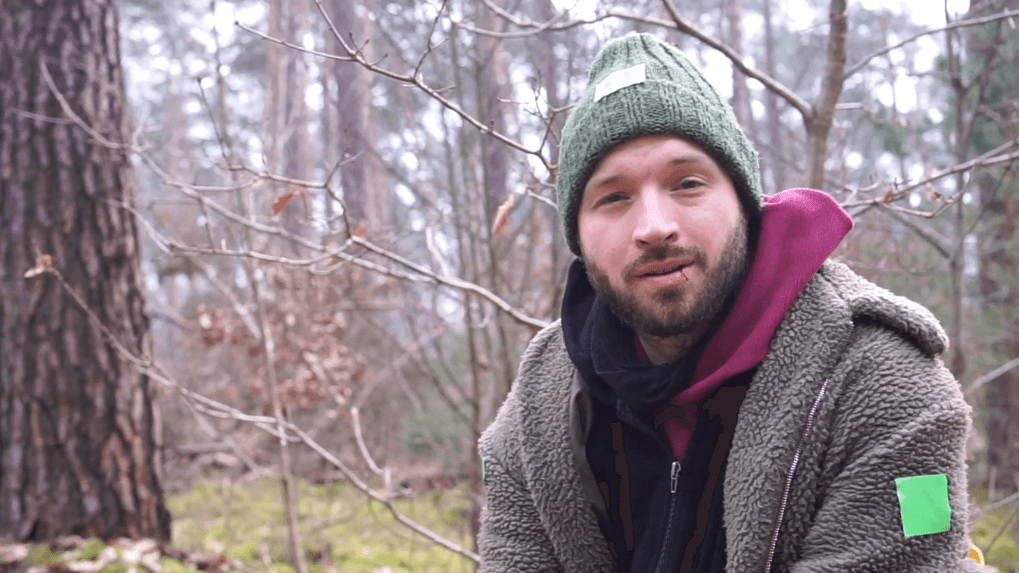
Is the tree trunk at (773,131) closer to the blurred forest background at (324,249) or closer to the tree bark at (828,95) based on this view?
the blurred forest background at (324,249)

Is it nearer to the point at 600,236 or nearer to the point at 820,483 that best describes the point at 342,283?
the point at 600,236

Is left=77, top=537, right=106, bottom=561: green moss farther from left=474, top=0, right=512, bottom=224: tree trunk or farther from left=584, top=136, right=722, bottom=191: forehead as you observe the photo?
left=584, top=136, right=722, bottom=191: forehead

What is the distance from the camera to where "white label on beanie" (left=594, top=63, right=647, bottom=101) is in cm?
169

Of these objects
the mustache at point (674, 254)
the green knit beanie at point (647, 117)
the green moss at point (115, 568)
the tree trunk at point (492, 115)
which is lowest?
the green moss at point (115, 568)

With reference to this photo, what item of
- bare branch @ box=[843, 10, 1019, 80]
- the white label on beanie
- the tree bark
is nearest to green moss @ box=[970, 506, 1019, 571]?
the tree bark

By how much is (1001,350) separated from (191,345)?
6608 millimetres

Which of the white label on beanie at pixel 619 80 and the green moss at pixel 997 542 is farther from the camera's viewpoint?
the green moss at pixel 997 542

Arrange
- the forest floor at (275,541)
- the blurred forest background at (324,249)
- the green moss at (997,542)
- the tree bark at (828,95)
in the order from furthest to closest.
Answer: the green moss at (997,542), the forest floor at (275,541), the blurred forest background at (324,249), the tree bark at (828,95)

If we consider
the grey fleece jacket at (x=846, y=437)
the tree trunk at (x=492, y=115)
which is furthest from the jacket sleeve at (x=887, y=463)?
the tree trunk at (x=492, y=115)

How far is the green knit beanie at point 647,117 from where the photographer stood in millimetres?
1633

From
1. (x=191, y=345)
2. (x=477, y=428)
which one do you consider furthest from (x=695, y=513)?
(x=191, y=345)

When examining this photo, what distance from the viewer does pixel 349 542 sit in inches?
193

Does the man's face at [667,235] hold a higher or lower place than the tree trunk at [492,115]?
lower

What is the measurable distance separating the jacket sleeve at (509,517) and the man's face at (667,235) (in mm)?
455
